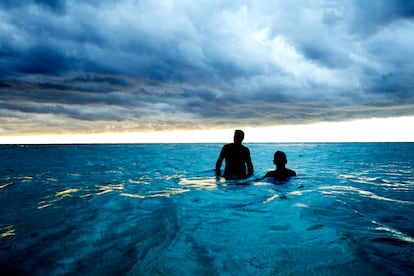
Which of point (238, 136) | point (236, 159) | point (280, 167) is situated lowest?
point (280, 167)

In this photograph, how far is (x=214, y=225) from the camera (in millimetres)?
3752

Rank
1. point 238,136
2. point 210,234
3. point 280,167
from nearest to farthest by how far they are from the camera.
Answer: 1. point 210,234
2. point 238,136
3. point 280,167

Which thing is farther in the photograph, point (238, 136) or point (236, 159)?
point (236, 159)

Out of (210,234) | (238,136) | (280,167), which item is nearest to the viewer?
(210,234)

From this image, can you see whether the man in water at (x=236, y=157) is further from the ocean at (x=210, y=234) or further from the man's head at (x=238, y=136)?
the ocean at (x=210, y=234)

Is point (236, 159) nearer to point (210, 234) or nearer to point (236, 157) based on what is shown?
point (236, 157)

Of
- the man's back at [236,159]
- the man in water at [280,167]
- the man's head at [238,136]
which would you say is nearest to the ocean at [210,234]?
the man in water at [280,167]

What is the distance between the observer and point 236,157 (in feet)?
25.5

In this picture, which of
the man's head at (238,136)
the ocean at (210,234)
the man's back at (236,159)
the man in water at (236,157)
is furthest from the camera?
the man's back at (236,159)

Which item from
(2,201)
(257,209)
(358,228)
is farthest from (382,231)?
(2,201)

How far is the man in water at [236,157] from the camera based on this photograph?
7.52 meters

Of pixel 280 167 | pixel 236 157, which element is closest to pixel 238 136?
pixel 236 157

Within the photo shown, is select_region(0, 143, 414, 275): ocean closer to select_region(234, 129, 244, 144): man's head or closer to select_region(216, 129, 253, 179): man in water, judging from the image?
select_region(216, 129, 253, 179): man in water

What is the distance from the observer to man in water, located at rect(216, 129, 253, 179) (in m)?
7.52
